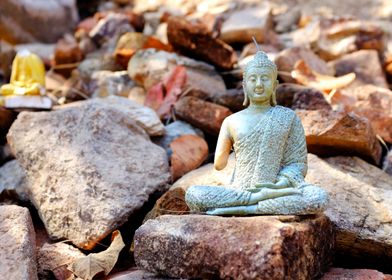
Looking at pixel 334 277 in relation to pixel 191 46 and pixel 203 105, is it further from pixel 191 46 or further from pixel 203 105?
pixel 191 46

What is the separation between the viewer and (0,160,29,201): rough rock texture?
11.9 ft

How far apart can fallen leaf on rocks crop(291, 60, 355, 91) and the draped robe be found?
195cm

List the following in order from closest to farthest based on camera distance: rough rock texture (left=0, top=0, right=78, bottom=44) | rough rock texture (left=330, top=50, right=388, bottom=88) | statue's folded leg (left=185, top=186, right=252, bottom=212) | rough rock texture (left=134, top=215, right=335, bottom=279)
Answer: rough rock texture (left=134, top=215, right=335, bottom=279)
statue's folded leg (left=185, top=186, right=252, bottom=212)
rough rock texture (left=330, top=50, right=388, bottom=88)
rough rock texture (left=0, top=0, right=78, bottom=44)

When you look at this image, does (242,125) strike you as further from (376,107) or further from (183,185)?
(376,107)

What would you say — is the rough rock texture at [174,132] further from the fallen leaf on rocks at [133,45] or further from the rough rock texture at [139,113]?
the fallen leaf on rocks at [133,45]

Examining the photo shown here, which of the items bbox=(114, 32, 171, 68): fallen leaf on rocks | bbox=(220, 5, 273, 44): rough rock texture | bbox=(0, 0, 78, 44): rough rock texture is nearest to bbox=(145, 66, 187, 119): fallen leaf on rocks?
bbox=(114, 32, 171, 68): fallen leaf on rocks

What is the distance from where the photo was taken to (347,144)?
3430 mm

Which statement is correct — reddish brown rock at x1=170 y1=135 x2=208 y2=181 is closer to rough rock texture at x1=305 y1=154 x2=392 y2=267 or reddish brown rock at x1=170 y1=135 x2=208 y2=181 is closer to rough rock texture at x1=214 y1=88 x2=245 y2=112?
rough rock texture at x1=214 y1=88 x2=245 y2=112

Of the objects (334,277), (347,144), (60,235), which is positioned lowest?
(60,235)

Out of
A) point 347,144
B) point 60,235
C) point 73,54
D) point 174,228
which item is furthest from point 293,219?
point 73,54

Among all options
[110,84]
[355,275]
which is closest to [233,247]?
[355,275]

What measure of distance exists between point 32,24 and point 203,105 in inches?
159

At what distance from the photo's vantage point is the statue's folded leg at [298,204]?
2.37 metres

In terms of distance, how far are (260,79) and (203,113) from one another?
1.34m
